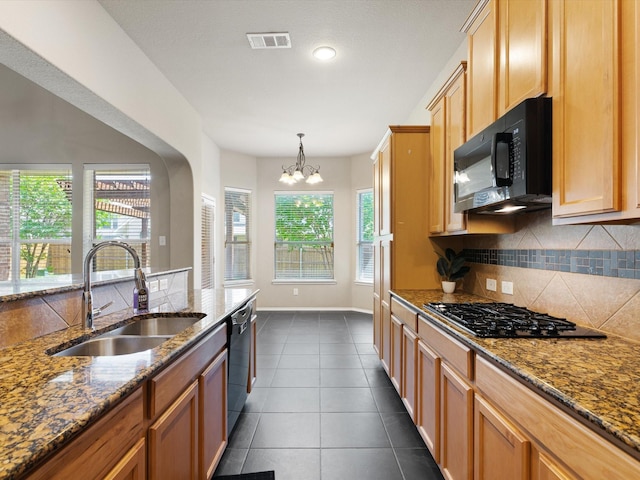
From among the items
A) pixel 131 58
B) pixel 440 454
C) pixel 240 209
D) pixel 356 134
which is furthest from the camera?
pixel 240 209

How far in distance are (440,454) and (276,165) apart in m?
5.33

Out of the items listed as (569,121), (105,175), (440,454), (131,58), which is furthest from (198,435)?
(105,175)

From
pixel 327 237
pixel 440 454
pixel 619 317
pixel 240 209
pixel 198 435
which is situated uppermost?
pixel 240 209

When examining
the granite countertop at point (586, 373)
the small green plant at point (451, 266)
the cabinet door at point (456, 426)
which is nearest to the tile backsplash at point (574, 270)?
the granite countertop at point (586, 373)

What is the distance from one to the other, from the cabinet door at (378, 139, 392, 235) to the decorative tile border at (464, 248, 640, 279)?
0.93 m

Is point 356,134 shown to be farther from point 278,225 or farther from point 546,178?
point 546,178

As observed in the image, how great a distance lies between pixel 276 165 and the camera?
6191mm

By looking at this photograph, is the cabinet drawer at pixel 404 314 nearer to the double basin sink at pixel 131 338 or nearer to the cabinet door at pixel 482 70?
the cabinet door at pixel 482 70

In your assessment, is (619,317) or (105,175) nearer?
(619,317)

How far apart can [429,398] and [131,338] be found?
5.43 ft

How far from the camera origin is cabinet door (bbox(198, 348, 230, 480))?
156 cm

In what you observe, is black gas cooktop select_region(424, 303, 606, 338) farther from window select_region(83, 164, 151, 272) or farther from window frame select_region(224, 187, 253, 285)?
window frame select_region(224, 187, 253, 285)

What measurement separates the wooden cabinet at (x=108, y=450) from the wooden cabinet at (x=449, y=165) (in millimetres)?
1964

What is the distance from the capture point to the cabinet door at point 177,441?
1131 millimetres
